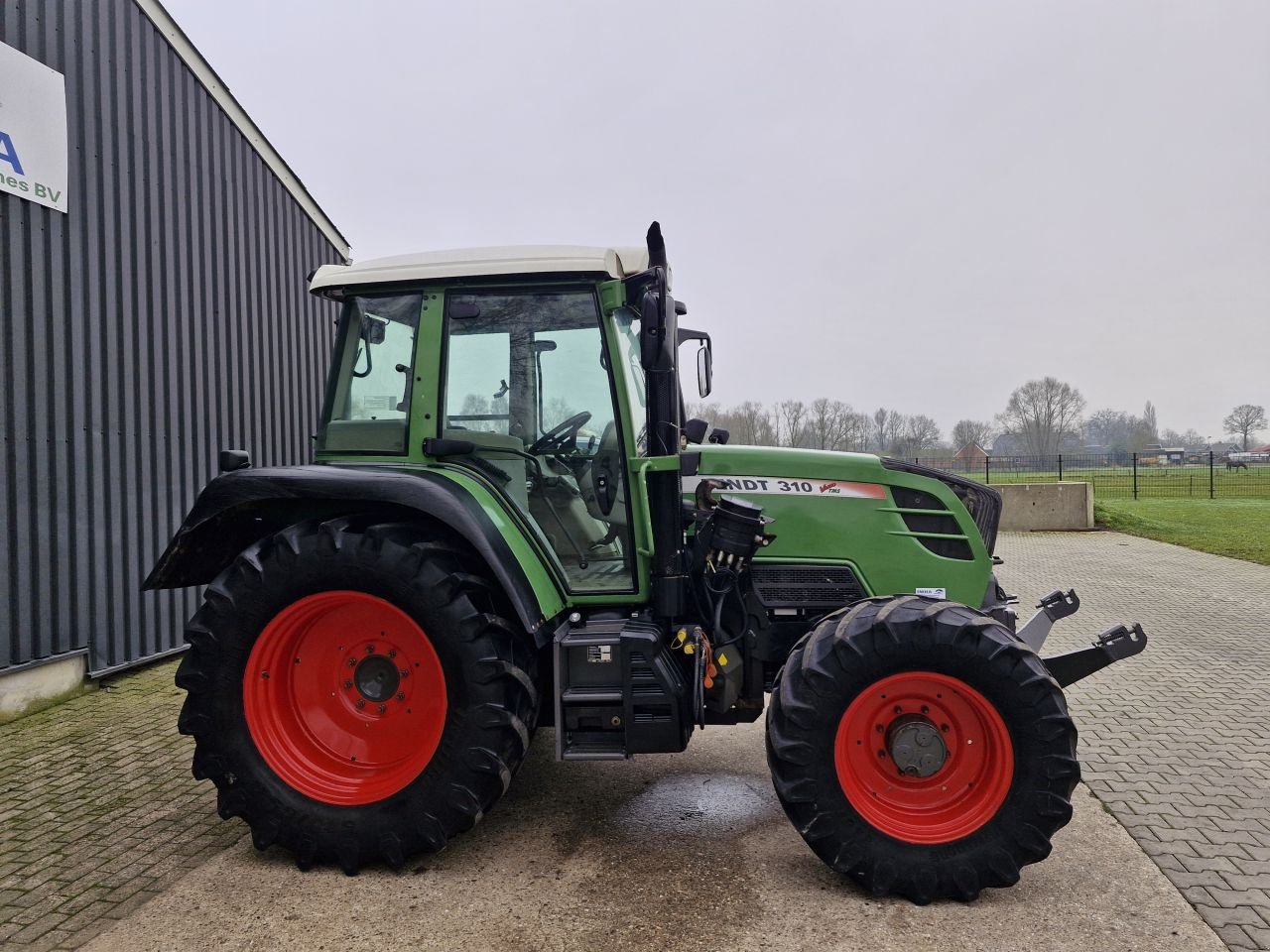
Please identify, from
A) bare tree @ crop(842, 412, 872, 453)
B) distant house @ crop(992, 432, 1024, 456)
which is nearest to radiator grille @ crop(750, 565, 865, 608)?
bare tree @ crop(842, 412, 872, 453)

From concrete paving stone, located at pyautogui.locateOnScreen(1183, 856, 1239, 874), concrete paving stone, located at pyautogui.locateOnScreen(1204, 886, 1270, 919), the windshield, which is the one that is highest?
the windshield

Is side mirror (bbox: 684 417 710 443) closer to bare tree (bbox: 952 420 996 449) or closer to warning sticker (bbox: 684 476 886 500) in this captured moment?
warning sticker (bbox: 684 476 886 500)

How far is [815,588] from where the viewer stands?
3.66 meters

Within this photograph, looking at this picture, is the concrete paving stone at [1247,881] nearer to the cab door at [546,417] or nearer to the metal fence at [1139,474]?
the cab door at [546,417]

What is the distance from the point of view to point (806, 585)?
3660 mm

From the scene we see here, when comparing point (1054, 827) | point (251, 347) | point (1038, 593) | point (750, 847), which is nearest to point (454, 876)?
point (750, 847)

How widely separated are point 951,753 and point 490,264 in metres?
2.68

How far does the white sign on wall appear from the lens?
5.17 m

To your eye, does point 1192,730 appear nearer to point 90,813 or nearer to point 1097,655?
point 1097,655

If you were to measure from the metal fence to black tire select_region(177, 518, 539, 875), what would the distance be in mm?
24221

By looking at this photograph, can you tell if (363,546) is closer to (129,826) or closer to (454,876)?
(454,876)

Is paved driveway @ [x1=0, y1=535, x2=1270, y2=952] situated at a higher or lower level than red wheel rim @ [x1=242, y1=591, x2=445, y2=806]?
lower

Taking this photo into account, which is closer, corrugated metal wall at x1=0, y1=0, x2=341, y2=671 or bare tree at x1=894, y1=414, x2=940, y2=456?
corrugated metal wall at x1=0, y1=0, x2=341, y2=671

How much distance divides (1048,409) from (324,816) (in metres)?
45.2
